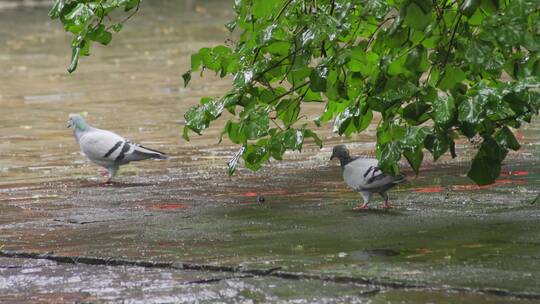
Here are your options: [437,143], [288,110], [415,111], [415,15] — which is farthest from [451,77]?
[288,110]

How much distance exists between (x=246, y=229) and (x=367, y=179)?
98 cm

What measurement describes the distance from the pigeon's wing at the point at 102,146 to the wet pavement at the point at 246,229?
264 millimetres

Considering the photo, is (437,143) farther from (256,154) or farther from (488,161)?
(256,154)

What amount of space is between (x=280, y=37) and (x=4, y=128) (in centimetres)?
746

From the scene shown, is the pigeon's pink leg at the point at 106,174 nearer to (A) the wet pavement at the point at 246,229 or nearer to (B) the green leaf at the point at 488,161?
(A) the wet pavement at the point at 246,229

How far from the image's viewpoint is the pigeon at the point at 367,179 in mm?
8945

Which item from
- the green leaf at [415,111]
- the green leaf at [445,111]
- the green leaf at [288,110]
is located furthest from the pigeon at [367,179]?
the green leaf at [445,111]

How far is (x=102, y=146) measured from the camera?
11.3 m

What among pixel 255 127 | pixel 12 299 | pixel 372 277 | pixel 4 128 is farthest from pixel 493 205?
pixel 4 128

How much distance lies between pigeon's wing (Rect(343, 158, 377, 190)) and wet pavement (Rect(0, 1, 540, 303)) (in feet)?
0.70

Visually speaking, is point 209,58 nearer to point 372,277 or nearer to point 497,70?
point 497,70

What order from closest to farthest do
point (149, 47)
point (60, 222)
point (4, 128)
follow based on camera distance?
point (60, 222)
point (4, 128)
point (149, 47)

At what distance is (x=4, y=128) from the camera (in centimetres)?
1540

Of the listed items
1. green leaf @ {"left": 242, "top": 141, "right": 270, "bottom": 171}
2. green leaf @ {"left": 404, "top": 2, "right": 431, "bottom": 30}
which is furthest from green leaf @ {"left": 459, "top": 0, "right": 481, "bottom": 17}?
green leaf @ {"left": 242, "top": 141, "right": 270, "bottom": 171}
